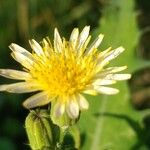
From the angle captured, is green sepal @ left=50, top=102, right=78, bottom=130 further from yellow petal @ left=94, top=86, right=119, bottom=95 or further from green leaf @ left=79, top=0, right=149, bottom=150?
green leaf @ left=79, top=0, right=149, bottom=150

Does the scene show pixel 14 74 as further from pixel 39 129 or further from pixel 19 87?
pixel 39 129

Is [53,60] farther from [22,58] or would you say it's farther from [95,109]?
[95,109]

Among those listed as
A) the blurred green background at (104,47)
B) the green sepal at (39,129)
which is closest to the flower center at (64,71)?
the green sepal at (39,129)

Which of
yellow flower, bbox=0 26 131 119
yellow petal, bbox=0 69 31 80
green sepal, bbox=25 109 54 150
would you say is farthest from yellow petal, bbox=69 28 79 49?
green sepal, bbox=25 109 54 150

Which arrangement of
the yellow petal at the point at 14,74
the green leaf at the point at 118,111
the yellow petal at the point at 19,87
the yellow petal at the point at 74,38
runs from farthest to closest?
the green leaf at the point at 118,111 → the yellow petal at the point at 74,38 → the yellow petal at the point at 14,74 → the yellow petal at the point at 19,87

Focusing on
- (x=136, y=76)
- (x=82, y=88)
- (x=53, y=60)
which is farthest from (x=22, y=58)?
(x=136, y=76)

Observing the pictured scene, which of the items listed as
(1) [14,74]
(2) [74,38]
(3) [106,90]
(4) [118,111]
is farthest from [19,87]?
(4) [118,111]

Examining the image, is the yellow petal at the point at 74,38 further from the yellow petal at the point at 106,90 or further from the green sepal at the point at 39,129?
the green sepal at the point at 39,129
